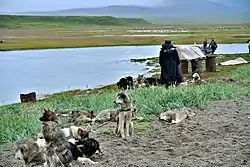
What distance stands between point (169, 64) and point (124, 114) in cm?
847

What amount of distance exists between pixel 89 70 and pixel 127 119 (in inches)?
1196

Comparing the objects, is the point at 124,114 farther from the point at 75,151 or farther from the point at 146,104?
the point at 146,104

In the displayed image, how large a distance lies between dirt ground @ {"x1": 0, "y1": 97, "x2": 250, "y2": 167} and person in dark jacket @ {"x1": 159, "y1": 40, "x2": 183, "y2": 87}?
6000 mm

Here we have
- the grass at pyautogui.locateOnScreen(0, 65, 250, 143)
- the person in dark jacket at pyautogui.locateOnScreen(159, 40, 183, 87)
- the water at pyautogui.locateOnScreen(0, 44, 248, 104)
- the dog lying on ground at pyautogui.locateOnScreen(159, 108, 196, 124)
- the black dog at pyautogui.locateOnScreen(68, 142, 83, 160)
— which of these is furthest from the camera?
the water at pyautogui.locateOnScreen(0, 44, 248, 104)

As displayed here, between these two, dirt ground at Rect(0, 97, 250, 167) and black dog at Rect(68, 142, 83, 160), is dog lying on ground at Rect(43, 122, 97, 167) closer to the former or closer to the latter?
black dog at Rect(68, 142, 83, 160)

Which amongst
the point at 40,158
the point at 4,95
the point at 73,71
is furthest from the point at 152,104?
the point at 73,71

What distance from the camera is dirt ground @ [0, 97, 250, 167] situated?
7.45 m

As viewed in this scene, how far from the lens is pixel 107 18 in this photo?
192125 mm

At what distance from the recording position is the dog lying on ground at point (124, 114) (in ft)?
28.6

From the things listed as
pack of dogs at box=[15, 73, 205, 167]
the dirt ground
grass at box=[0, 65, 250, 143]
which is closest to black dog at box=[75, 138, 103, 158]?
pack of dogs at box=[15, 73, 205, 167]

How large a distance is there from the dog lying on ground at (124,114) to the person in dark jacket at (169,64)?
309 inches

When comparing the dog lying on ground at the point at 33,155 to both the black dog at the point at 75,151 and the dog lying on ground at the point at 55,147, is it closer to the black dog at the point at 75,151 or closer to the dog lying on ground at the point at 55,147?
the dog lying on ground at the point at 55,147

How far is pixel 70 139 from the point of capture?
7781 mm

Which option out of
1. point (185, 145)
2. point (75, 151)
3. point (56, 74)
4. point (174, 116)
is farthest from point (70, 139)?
point (56, 74)
